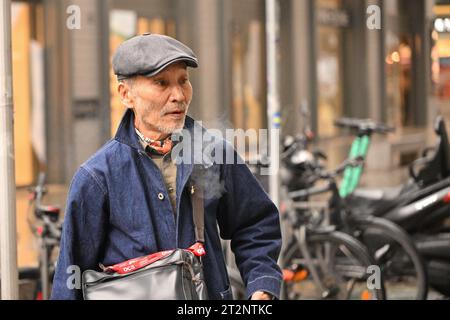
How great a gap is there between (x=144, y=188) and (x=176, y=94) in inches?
10.2

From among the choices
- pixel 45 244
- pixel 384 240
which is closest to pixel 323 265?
pixel 384 240

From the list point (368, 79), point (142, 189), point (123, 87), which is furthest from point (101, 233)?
point (368, 79)

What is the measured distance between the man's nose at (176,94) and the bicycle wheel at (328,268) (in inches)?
147

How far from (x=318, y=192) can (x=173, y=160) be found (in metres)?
4.30

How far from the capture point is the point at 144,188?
2770 mm

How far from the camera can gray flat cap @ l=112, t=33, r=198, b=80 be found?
2670 millimetres

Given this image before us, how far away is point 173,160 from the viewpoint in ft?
9.23

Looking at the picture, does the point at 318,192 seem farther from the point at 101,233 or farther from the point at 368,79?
the point at 368,79

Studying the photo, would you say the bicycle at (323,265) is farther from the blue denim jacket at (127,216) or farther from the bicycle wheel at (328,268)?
the blue denim jacket at (127,216)

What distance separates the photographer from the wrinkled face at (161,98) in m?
2.75

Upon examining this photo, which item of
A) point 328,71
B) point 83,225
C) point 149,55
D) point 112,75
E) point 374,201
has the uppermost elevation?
point 328,71

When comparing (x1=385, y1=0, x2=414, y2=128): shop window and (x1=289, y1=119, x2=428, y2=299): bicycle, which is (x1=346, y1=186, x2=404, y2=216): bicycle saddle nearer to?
(x1=289, y1=119, x2=428, y2=299): bicycle

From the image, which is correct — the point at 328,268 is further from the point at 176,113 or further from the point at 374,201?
the point at 176,113

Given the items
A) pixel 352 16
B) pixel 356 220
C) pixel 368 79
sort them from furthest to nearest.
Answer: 1. pixel 352 16
2. pixel 368 79
3. pixel 356 220
